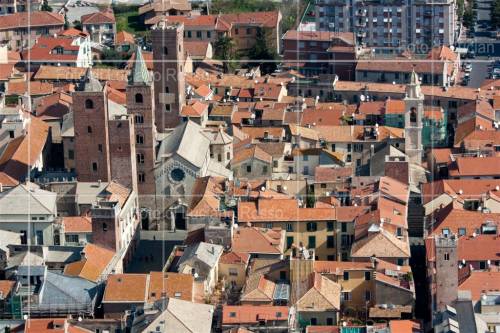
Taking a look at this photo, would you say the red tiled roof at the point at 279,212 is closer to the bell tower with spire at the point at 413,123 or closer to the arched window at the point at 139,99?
the arched window at the point at 139,99

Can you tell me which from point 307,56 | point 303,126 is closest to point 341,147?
point 303,126

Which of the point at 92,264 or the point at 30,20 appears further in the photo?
the point at 30,20

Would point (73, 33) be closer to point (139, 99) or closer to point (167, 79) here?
point (167, 79)

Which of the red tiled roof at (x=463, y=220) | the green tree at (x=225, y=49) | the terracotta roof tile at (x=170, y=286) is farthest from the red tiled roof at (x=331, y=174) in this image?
the green tree at (x=225, y=49)

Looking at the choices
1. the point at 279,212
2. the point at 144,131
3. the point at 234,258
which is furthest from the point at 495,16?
the point at 234,258

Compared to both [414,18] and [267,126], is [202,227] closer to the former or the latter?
[267,126]

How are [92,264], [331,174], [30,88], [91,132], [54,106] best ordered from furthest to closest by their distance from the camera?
[30,88] < [54,106] < [331,174] < [91,132] < [92,264]
